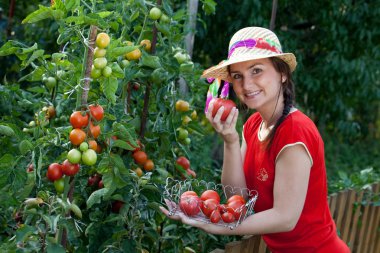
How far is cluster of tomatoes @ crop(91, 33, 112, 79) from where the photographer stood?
1624 millimetres

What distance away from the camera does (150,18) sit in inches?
82.4

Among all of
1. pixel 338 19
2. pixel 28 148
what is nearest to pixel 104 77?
pixel 28 148

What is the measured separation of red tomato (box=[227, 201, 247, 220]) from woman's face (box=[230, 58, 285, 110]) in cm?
34

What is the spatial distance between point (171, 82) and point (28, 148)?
0.63m

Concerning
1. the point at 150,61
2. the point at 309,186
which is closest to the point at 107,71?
the point at 150,61

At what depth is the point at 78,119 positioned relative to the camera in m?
1.62

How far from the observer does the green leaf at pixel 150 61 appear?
2.00m

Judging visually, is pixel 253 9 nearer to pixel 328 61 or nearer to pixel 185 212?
pixel 328 61

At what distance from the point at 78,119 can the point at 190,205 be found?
16.1 inches

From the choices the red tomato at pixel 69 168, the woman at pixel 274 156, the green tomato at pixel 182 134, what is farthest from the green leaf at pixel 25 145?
the green tomato at pixel 182 134

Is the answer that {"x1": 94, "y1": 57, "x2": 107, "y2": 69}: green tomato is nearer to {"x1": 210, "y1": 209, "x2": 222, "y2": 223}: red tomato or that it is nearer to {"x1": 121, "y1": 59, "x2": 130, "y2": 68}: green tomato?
{"x1": 121, "y1": 59, "x2": 130, "y2": 68}: green tomato

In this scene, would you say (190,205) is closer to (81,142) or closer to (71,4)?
(81,142)

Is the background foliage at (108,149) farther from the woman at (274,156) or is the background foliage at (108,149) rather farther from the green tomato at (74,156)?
the woman at (274,156)

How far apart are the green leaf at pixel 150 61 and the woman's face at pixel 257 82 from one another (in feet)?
0.88
